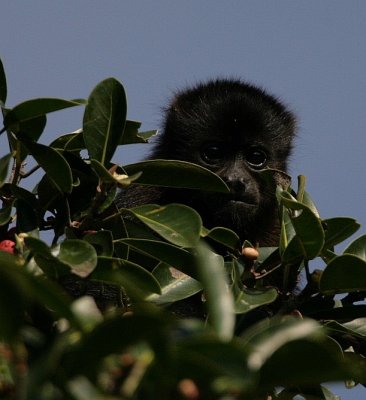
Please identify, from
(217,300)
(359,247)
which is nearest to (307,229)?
(359,247)

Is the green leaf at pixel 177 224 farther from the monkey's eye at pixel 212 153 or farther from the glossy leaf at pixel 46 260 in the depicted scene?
the monkey's eye at pixel 212 153

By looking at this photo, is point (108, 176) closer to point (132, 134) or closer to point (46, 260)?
point (46, 260)

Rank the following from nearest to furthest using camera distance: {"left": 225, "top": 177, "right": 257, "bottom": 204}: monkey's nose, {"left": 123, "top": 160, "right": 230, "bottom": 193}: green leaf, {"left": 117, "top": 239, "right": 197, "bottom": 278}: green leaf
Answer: {"left": 117, "top": 239, "right": 197, "bottom": 278}: green leaf, {"left": 123, "top": 160, "right": 230, "bottom": 193}: green leaf, {"left": 225, "top": 177, "right": 257, "bottom": 204}: monkey's nose

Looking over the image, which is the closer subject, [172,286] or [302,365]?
[302,365]

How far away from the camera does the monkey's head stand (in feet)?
20.0

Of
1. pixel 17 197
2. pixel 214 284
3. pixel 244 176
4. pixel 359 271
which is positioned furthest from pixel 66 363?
pixel 244 176

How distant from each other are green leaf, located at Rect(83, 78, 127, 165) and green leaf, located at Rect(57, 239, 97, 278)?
1.87 feet

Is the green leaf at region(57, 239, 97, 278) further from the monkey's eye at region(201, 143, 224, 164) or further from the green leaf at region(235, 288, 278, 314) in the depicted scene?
the monkey's eye at region(201, 143, 224, 164)

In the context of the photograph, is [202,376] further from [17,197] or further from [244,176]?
[244,176]

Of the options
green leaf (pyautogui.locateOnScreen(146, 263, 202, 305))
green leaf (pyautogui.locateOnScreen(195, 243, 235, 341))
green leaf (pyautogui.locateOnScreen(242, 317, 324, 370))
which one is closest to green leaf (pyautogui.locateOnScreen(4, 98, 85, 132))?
green leaf (pyautogui.locateOnScreen(146, 263, 202, 305))

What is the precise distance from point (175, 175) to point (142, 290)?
2.45ft

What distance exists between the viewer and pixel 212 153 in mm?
A: 6750

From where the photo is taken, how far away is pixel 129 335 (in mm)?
1136

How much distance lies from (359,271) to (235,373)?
1.25 metres
